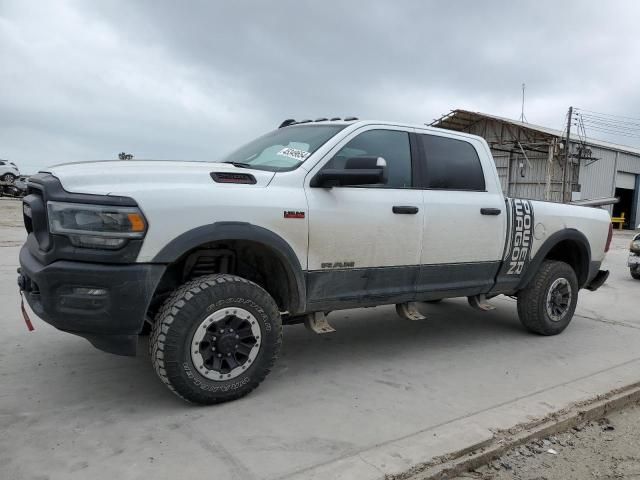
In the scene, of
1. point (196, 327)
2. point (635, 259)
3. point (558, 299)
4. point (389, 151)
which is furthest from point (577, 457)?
point (635, 259)

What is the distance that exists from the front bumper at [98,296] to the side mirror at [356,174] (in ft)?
4.07

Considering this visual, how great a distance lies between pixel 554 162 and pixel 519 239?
28026mm

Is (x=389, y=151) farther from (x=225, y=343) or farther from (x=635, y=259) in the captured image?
(x=635, y=259)

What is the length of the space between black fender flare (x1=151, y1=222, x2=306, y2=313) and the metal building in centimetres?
2787

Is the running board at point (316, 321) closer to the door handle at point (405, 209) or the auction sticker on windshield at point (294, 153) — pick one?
the door handle at point (405, 209)

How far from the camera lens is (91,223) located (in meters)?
2.90

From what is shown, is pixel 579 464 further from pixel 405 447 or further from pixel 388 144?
pixel 388 144

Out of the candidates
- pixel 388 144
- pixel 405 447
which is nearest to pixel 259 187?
pixel 388 144

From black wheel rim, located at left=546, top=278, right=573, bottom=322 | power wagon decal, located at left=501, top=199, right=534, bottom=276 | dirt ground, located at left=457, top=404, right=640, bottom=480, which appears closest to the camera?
dirt ground, located at left=457, top=404, right=640, bottom=480

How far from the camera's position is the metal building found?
29500 millimetres

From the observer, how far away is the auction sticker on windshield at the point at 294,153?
377 cm

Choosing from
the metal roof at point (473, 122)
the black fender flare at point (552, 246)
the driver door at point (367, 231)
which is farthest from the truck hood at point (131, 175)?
the metal roof at point (473, 122)

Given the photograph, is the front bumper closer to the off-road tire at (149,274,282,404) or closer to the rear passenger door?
the off-road tire at (149,274,282,404)

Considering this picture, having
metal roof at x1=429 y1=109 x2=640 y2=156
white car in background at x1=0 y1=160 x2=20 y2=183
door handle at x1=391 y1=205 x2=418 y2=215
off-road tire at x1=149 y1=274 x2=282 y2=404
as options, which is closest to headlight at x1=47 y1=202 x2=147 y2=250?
off-road tire at x1=149 y1=274 x2=282 y2=404
